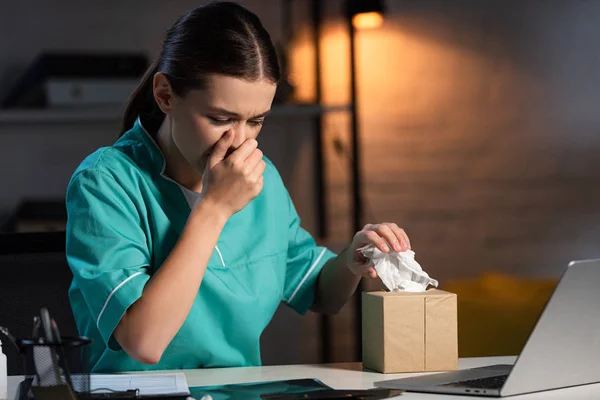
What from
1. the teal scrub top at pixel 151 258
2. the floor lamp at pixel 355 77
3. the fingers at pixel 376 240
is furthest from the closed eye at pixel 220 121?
the floor lamp at pixel 355 77

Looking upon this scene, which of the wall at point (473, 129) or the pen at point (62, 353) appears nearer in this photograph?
the pen at point (62, 353)

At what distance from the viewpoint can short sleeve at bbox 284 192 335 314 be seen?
1479 millimetres

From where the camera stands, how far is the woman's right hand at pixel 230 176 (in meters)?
1.19

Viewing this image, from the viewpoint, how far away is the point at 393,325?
1.14m

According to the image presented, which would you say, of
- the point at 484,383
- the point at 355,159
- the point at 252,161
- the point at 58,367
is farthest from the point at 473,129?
the point at 58,367

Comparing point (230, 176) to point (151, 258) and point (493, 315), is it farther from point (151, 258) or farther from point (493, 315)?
point (493, 315)

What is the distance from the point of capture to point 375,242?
127 centimetres

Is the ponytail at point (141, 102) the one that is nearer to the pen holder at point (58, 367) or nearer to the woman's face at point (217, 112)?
the woman's face at point (217, 112)

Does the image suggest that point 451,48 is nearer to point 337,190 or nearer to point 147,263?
point 337,190

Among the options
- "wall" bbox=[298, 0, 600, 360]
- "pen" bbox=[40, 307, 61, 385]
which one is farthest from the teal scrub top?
"wall" bbox=[298, 0, 600, 360]

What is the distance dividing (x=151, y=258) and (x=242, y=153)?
22 centimetres

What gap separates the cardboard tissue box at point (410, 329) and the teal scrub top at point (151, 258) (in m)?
0.23

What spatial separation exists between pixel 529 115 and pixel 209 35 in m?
2.06

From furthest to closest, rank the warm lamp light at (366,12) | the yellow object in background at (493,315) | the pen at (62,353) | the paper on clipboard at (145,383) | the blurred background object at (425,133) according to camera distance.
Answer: the blurred background object at (425,133)
the yellow object in background at (493,315)
the warm lamp light at (366,12)
the paper on clipboard at (145,383)
the pen at (62,353)
